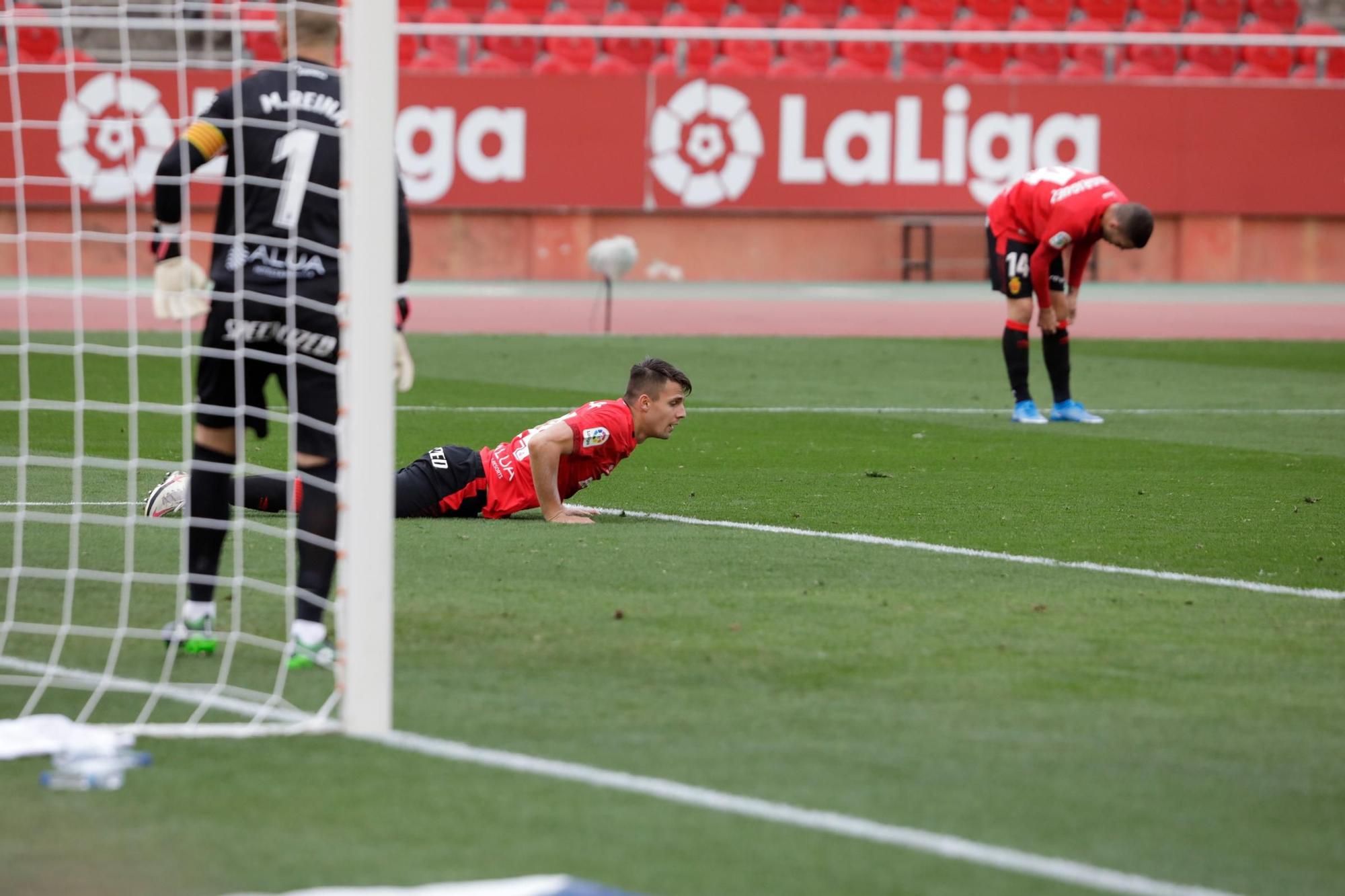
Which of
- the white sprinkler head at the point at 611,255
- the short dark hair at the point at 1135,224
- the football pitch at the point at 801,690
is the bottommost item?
the football pitch at the point at 801,690

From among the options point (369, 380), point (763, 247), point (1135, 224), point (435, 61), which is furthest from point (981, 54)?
point (369, 380)

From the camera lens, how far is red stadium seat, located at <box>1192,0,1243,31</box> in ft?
77.4

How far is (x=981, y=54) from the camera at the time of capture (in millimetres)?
22828

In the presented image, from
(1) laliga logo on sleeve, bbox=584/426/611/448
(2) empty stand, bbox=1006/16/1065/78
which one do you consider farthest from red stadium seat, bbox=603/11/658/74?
(1) laliga logo on sleeve, bbox=584/426/611/448

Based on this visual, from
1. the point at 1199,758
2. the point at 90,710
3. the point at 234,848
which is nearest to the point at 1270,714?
the point at 1199,758

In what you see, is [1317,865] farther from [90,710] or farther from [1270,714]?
[90,710]

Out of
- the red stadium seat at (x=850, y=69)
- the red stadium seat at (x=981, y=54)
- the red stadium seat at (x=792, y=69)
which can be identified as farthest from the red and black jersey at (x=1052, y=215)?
the red stadium seat at (x=981, y=54)

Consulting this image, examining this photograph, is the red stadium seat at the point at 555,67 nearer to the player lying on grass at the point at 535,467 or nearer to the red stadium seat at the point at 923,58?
the red stadium seat at the point at 923,58

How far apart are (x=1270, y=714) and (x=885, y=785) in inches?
43.8

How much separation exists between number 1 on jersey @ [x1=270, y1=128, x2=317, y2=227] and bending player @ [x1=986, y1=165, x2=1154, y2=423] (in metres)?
6.48

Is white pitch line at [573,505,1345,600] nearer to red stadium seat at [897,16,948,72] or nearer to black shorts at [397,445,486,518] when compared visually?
black shorts at [397,445,486,518]

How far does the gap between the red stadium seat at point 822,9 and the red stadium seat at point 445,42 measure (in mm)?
4487

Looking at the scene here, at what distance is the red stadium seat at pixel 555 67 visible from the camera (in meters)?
21.3

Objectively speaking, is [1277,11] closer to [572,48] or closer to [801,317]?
[572,48]
